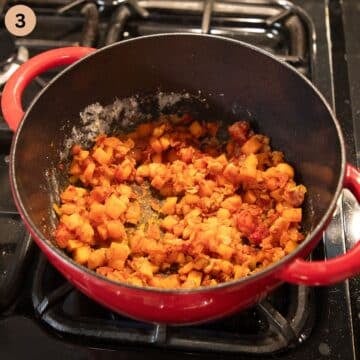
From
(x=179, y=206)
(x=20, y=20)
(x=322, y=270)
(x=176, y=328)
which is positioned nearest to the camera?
(x=322, y=270)

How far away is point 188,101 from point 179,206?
0.20 metres

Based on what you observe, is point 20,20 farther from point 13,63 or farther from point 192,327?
point 192,327

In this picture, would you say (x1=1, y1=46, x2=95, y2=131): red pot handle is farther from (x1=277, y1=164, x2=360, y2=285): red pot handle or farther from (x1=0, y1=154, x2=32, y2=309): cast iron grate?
(x1=277, y1=164, x2=360, y2=285): red pot handle

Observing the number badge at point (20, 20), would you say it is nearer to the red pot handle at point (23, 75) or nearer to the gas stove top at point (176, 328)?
the gas stove top at point (176, 328)

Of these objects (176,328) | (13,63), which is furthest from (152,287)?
(13,63)

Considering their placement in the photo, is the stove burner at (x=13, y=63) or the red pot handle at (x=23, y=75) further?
the stove burner at (x=13, y=63)

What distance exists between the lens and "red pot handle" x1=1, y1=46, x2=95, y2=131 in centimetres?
74

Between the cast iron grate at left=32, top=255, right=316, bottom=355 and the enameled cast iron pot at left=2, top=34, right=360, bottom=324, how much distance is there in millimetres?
55

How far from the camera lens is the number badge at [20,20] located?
96cm

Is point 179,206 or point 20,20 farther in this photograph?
point 20,20

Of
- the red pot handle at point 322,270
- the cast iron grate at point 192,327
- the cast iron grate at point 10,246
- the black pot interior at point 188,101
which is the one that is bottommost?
the cast iron grate at point 192,327

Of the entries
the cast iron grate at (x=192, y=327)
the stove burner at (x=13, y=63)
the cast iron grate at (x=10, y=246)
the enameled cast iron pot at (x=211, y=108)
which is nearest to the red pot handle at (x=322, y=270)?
the enameled cast iron pot at (x=211, y=108)

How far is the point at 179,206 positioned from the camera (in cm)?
85

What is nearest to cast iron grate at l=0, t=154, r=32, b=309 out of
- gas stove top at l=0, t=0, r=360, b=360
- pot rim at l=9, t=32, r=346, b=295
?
gas stove top at l=0, t=0, r=360, b=360
